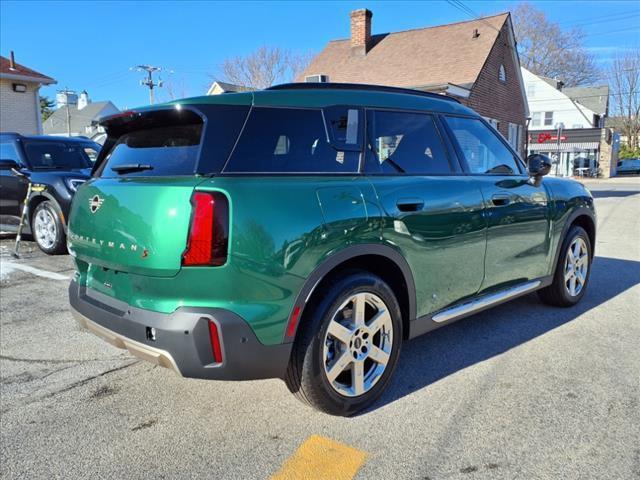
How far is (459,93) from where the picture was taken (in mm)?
16172

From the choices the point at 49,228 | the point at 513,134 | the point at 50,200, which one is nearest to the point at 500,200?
the point at 50,200

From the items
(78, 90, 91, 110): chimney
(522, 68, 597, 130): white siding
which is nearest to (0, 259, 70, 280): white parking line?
(522, 68, 597, 130): white siding

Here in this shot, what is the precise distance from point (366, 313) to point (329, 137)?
1.06 meters

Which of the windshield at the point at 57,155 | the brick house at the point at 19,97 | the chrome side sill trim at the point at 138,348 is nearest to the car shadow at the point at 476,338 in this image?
the chrome side sill trim at the point at 138,348

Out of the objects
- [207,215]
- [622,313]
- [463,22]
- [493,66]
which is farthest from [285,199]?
[463,22]

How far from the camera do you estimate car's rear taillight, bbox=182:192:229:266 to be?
89.7 inches

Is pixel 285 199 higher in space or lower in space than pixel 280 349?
higher

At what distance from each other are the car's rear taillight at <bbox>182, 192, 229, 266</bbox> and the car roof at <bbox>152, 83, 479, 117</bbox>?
60 centimetres

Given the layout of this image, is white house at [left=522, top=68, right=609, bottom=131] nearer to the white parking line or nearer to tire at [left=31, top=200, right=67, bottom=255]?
tire at [left=31, top=200, right=67, bottom=255]

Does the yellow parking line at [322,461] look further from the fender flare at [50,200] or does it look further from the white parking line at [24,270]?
the fender flare at [50,200]

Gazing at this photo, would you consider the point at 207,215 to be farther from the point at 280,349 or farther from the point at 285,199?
the point at 280,349

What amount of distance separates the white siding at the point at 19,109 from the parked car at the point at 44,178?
38.2 feet

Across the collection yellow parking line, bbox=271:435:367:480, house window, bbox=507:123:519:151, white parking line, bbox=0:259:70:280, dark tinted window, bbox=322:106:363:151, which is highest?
house window, bbox=507:123:519:151

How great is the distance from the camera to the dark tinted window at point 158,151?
2537 mm
